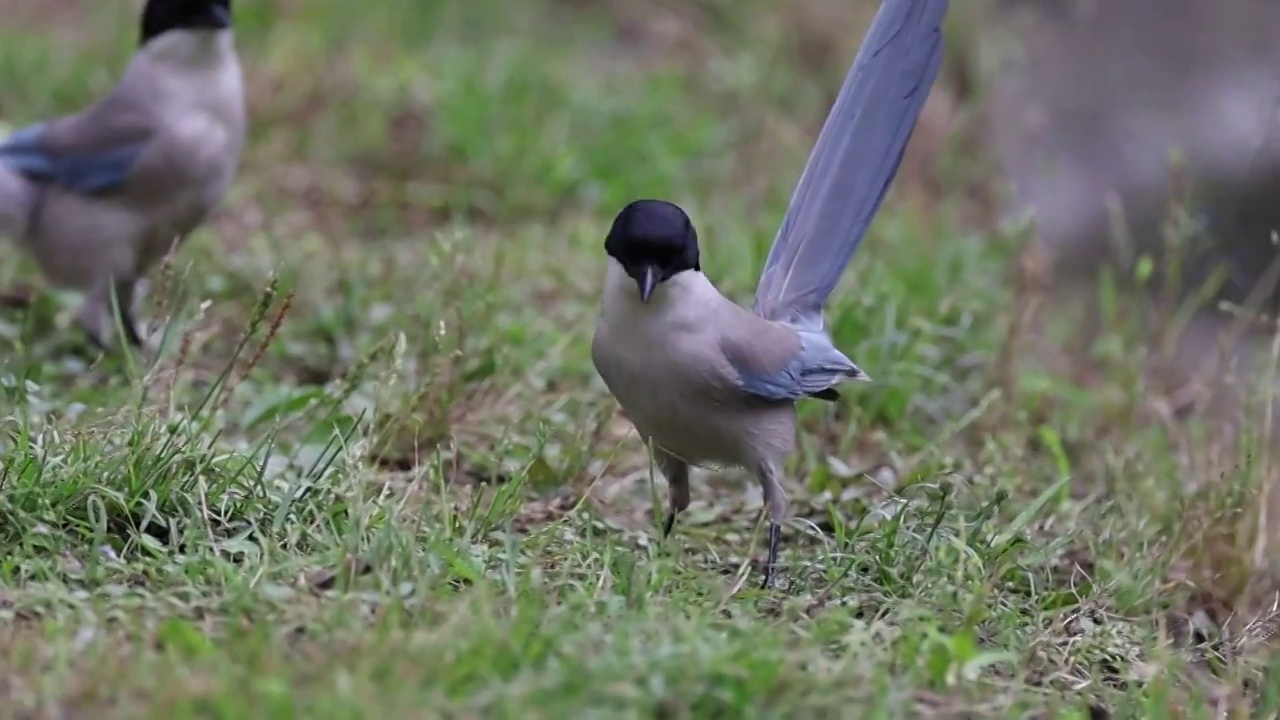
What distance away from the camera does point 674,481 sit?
3.58 metres

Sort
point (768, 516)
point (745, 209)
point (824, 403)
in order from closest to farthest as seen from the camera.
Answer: point (768, 516), point (824, 403), point (745, 209)

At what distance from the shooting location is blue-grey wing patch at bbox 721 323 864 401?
3.32 m

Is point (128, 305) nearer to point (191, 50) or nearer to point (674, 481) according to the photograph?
point (191, 50)

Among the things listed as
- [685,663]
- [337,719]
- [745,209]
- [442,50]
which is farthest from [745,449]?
[442,50]

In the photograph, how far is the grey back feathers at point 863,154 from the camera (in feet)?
12.0

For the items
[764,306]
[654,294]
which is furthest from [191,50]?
[654,294]

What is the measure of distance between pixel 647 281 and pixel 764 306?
61 cm

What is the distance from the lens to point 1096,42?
7.41 m

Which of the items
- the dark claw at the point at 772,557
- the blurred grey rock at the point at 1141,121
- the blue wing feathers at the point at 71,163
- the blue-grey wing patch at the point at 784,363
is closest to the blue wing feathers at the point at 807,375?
the blue-grey wing patch at the point at 784,363

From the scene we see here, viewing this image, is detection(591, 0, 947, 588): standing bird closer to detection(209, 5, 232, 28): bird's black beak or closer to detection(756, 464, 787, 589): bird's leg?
detection(756, 464, 787, 589): bird's leg

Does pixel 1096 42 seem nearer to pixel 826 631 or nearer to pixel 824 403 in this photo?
pixel 824 403

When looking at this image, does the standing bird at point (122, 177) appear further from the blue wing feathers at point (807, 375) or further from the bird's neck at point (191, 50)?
the blue wing feathers at point (807, 375)

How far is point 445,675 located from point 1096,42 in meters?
5.81

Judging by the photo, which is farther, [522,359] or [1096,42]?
[1096,42]
